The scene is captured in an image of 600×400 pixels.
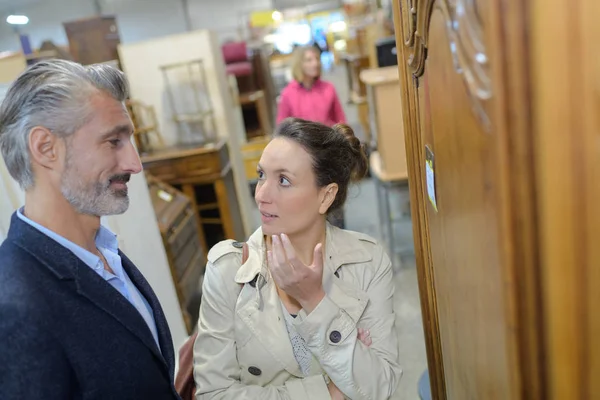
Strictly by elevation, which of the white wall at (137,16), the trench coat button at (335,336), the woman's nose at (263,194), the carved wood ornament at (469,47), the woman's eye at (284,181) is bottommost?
the trench coat button at (335,336)

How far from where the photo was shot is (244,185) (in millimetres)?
5227

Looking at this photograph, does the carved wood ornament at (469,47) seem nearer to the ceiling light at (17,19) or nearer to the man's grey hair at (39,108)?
the man's grey hair at (39,108)

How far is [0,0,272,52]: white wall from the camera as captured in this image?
43.1 feet

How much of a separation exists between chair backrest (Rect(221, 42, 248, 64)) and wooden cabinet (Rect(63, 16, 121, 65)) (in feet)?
9.71

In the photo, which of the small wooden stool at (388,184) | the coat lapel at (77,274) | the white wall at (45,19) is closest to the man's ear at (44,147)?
the coat lapel at (77,274)

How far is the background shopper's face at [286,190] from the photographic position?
137 centimetres

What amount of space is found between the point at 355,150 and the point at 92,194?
84cm

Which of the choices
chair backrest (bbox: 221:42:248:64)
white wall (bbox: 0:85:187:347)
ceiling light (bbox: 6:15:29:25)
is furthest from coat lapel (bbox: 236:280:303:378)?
ceiling light (bbox: 6:15:29:25)

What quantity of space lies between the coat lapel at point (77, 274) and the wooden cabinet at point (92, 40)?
4.10 metres

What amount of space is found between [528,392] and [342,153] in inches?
38.0

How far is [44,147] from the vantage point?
1010 mm

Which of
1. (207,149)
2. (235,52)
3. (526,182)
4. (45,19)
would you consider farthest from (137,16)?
(526,182)

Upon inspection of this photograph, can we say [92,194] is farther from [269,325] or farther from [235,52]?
[235,52]

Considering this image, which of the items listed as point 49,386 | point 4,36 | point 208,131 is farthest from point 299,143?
point 4,36
